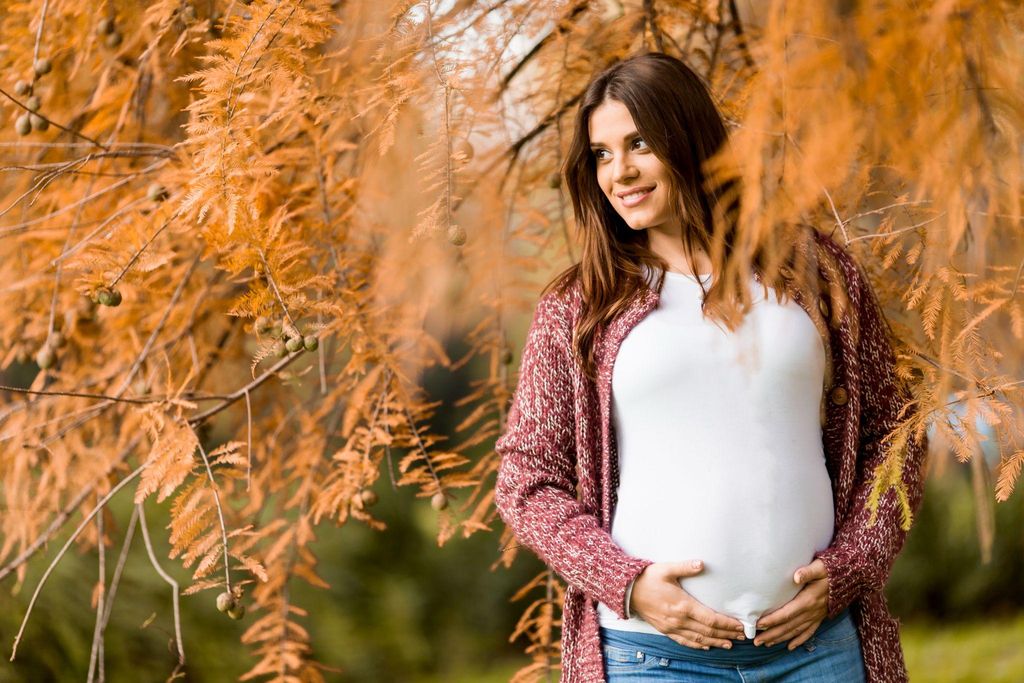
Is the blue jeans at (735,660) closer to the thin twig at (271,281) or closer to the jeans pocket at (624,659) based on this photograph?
the jeans pocket at (624,659)

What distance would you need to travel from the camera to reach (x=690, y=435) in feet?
4.96

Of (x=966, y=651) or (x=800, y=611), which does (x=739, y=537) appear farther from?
(x=966, y=651)

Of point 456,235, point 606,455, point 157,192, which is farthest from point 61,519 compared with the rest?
point 606,455

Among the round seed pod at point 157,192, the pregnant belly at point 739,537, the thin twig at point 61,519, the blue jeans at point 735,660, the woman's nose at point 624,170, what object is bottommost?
the blue jeans at point 735,660

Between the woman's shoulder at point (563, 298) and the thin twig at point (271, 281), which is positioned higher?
the thin twig at point (271, 281)

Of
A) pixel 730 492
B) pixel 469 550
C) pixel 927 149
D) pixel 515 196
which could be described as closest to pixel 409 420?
pixel 515 196

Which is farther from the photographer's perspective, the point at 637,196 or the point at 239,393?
the point at 239,393

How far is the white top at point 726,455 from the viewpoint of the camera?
1.48 m

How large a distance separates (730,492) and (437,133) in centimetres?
72

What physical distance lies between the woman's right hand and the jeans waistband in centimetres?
2

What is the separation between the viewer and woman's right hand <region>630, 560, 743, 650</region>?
1.44 meters

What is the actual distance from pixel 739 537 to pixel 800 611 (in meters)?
0.13

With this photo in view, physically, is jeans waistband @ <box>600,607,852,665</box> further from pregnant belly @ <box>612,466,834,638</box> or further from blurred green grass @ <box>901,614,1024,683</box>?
blurred green grass @ <box>901,614,1024,683</box>

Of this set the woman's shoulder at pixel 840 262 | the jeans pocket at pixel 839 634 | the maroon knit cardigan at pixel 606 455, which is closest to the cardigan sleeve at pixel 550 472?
the maroon knit cardigan at pixel 606 455
